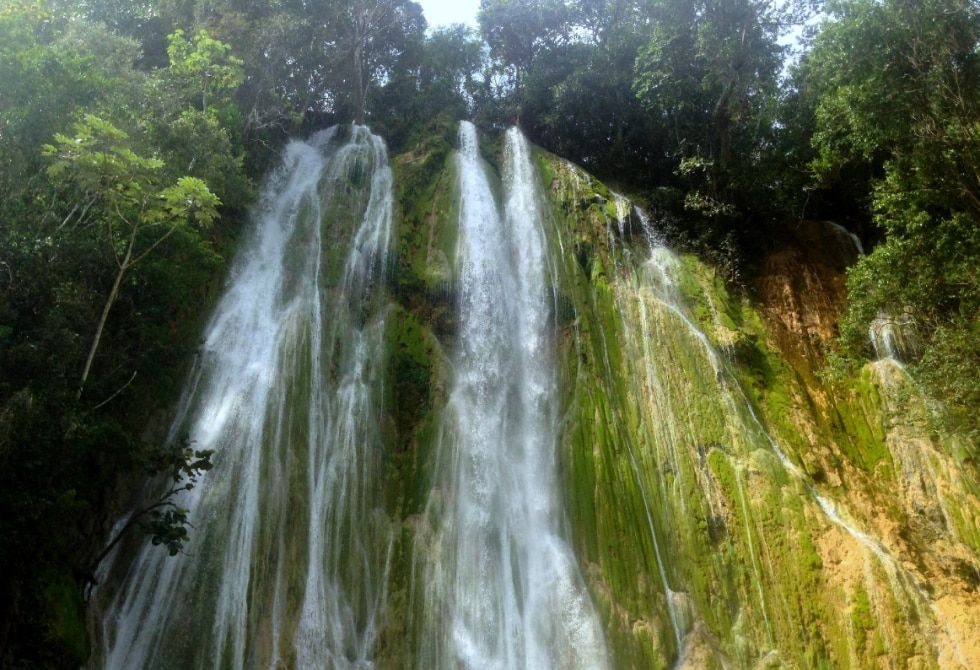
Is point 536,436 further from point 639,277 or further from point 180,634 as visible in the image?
point 180,634

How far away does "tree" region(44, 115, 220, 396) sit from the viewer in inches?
397

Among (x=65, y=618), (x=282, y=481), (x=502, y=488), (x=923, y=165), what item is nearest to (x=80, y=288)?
(x=282, y=481)

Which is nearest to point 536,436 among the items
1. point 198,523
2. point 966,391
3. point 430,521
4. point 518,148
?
point 430,521

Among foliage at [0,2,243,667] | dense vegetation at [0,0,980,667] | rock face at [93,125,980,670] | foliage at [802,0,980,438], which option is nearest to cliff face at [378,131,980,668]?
rock face at [93,125,980,670]

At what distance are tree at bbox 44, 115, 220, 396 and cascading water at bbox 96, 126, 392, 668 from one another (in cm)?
255

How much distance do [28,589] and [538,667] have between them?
276 inches

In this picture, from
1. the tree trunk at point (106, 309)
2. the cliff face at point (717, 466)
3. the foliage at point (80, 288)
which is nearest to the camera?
the foliage at point (80, 288)

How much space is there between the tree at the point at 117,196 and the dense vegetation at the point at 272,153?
0.06m

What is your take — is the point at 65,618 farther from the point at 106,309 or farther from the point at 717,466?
the point at 717,466

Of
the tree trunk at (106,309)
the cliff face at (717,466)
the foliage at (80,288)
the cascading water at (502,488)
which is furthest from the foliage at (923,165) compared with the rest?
the tree trunk at (106,309)

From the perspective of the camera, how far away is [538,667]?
1005 cm

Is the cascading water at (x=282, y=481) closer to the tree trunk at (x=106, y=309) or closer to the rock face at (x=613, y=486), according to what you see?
the rock face at (x=613, y=486)

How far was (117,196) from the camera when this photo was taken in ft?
34.7

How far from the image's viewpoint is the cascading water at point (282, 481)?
9.86 m
